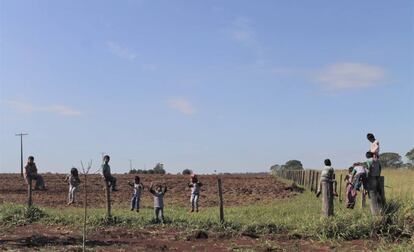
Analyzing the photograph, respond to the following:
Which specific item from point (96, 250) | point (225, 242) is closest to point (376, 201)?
point (225, 242)

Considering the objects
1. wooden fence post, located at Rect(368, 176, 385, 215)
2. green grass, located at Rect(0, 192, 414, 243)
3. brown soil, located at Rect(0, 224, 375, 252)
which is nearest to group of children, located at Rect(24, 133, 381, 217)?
wooden fence post, located at Rect(368, 176, 385, 215)

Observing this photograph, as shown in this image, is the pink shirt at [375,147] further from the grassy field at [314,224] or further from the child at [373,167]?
the grassy field at [314,224]

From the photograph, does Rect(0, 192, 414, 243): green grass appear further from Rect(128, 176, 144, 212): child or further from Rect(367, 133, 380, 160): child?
Rect(128, 176, 144, 212): child

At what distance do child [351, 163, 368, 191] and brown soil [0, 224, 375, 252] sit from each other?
7.38 feet

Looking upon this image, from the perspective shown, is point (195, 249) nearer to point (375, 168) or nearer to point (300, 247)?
point (300, 247)

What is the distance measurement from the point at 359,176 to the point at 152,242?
5818mm

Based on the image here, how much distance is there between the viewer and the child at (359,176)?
13.0 meters

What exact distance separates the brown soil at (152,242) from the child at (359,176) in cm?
225

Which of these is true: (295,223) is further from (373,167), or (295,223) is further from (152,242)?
(152,242)

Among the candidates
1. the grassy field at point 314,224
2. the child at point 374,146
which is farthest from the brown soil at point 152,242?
the child at point 374,146

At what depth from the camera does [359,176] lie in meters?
14.1

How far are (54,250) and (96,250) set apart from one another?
0.84 m

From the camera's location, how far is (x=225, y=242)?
11.5 metres

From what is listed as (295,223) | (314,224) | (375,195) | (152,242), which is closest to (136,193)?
(152,242)
